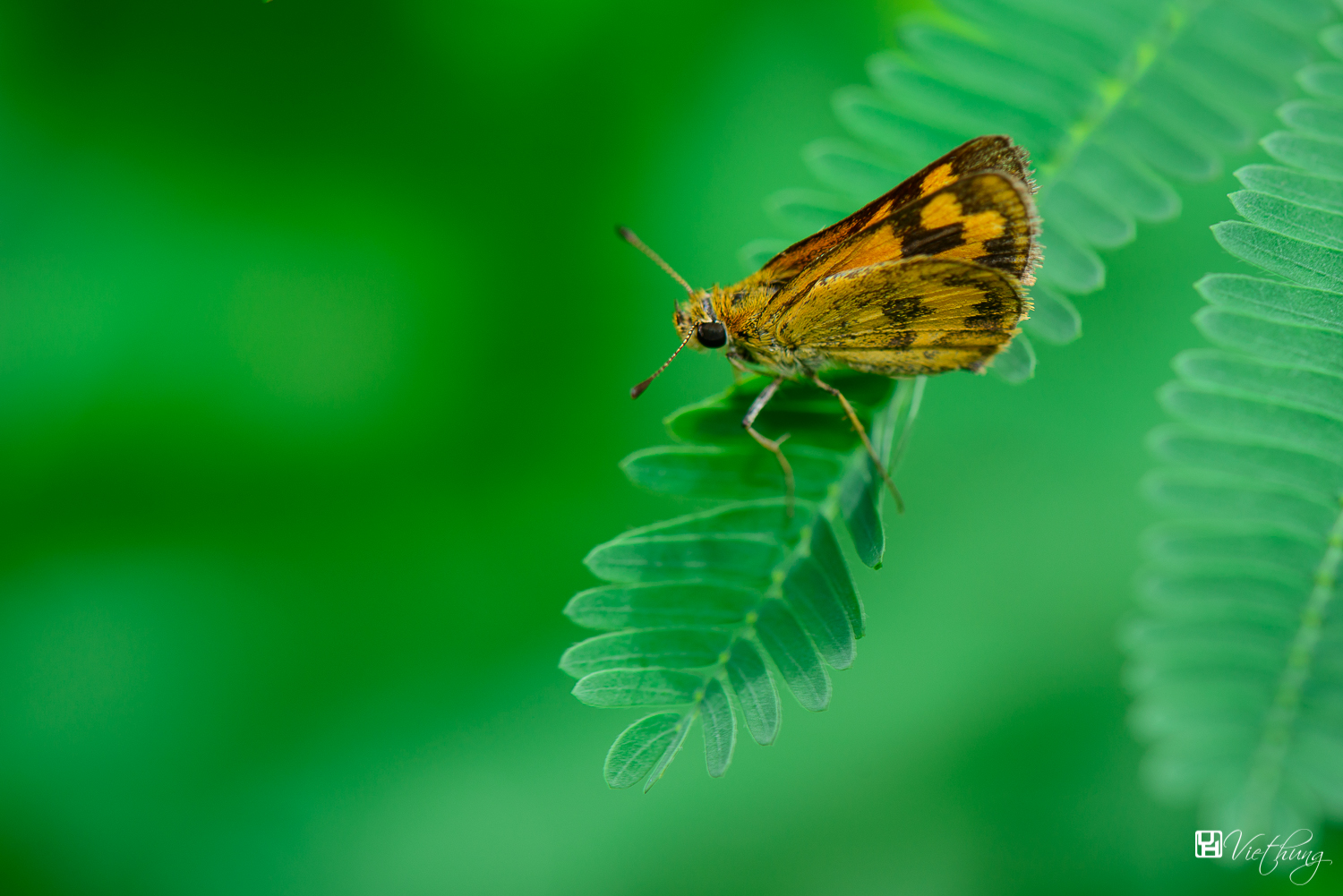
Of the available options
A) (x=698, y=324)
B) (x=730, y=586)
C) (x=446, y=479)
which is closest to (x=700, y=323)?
(x=698, y=324)

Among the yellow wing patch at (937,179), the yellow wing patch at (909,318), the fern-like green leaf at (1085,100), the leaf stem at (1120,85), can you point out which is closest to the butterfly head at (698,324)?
the yellow wing patch at (909,318)

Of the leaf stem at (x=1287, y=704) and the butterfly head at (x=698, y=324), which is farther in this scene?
the butterfly head at (x=698, y=324)

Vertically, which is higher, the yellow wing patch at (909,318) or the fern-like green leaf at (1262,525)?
the yellow wing patch at (909,318)

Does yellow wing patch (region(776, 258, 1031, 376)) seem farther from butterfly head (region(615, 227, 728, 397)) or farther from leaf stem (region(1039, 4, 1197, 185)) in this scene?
leaf stem (region(1039, 4, 1197, 185))

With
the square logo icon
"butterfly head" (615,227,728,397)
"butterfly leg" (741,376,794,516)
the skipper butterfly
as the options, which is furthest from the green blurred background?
"butterfly leg" (741,376,794,516)

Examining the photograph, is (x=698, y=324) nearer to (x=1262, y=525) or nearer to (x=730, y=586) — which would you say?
(x=730, y=586)

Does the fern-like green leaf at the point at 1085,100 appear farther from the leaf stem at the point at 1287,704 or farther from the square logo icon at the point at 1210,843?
the square logo icon at the point at 1210,843

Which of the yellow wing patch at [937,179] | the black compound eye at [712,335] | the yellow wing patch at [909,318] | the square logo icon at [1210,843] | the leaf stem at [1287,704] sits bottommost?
the square logo icon at [1210,843]
